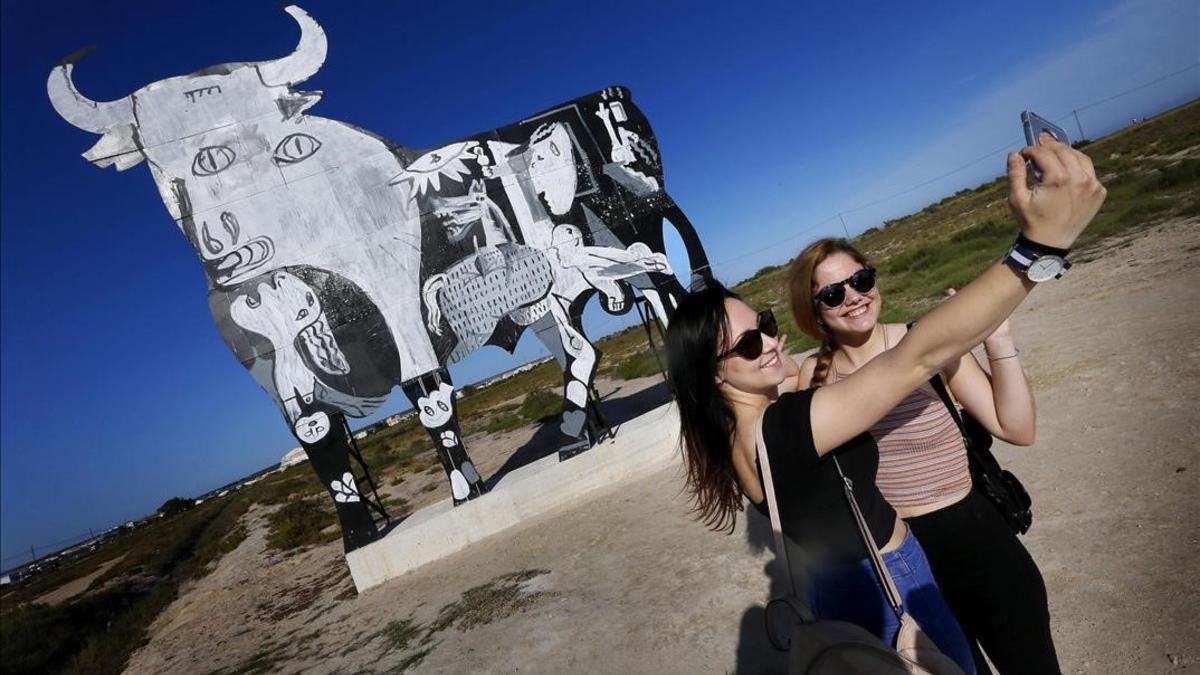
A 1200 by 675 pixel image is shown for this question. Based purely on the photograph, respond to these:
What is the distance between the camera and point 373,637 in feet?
22.0

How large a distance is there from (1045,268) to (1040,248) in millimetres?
40

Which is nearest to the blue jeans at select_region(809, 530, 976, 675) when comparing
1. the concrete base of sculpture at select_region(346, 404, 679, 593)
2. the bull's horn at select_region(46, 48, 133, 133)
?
the concrete base of sculpture at select_region(346, 404, 679, 593)

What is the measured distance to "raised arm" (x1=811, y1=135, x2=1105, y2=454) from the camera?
112 centimetres

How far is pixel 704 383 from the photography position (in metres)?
1.82

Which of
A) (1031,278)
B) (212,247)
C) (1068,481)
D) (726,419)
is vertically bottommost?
(1068,481)

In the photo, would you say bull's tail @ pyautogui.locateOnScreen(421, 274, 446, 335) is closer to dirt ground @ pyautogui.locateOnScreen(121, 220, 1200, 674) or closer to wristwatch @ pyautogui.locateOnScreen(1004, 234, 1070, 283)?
dirt ground @ pyautogui.locateOnScreen(121, 220, 1200, 674)

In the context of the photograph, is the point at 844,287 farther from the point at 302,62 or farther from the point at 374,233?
the point at 302,62

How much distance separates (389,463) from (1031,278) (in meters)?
25.4

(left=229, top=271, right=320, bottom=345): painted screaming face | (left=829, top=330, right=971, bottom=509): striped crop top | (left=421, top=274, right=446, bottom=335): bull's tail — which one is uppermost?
(left=229, top=271, right=320, bottom=345): painted screaming face

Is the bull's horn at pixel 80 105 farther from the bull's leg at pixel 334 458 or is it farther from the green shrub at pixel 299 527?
the green shrub at pixel 299 527

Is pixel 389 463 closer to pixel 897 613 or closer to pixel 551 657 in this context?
pixel 551 657

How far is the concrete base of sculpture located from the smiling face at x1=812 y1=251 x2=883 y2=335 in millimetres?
6264

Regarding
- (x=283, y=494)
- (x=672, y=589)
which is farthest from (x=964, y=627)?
(x=283, y=494)

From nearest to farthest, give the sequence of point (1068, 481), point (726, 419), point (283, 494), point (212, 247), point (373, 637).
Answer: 1. point (726, 419)
2. point (1068, 481)
3. point (373, 637)
4. point (212, 247)
5. point (283, 494)
